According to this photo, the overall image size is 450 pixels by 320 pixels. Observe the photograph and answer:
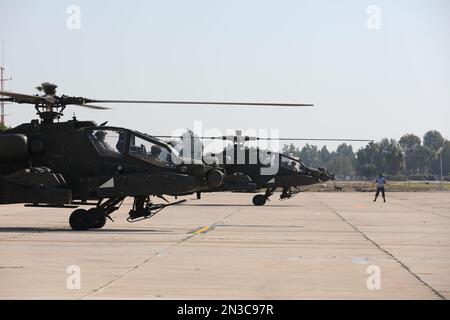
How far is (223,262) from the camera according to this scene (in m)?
13.2

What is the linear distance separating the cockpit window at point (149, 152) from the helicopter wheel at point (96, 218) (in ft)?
5.77

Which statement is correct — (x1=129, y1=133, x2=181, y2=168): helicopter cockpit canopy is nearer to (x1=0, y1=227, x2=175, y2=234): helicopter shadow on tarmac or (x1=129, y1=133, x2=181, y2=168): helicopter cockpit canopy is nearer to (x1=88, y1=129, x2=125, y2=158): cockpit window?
(x1=88, y1=129, x2=125, y2=158): cockpit window

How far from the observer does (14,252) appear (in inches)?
571

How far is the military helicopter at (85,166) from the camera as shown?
2020 centimetres

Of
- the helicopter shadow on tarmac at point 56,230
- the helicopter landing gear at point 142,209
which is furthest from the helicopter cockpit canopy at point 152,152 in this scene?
the helicopter shadow on tarmac at point 56,230

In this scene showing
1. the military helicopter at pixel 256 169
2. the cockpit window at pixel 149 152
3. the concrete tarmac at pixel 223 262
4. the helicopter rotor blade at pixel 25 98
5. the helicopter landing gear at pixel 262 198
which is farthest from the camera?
the helicopter landing gear at pixel 262 198

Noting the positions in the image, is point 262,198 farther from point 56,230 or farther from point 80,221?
point 56,230

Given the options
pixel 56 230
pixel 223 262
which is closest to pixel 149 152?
pixel 56 230

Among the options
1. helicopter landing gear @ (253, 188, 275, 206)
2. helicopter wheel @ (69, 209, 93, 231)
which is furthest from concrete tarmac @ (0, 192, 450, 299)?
helicopter landing gear @ (253, 188, 275, 206)

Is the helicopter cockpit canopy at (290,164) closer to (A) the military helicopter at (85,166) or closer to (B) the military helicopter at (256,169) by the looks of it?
(B) the military helicopter at (256,169)

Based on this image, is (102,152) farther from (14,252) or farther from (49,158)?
(14,252)

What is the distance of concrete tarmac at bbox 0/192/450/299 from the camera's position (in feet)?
33.1
